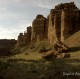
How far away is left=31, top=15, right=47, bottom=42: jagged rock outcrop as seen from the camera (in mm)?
89219

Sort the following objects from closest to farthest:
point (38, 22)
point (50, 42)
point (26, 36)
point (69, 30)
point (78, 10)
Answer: point (69, 30) < point (78, 10) < point (50, 42) < point (38, 22) < point (26, 36)

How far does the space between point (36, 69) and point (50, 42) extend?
54.1 metres

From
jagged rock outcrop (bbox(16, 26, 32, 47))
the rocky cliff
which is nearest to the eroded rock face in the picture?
the rocky cliff

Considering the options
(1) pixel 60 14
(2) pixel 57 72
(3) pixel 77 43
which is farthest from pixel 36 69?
(1) pixel 60 14

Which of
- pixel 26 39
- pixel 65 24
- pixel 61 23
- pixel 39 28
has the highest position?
pixel 39 28

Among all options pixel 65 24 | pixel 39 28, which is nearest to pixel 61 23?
pixel 65 24

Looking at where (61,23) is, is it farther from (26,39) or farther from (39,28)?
(26,39)

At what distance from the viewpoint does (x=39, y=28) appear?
92.0 m

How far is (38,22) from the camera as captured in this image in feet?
305

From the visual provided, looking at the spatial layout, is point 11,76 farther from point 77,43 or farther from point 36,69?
point 77,43

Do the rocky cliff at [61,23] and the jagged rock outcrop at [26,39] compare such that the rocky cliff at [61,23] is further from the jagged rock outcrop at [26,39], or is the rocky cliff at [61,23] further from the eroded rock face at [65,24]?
the jagged rock outcrop at [26,39]

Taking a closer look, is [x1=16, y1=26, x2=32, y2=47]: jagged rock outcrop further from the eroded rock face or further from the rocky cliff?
the eroded rock face

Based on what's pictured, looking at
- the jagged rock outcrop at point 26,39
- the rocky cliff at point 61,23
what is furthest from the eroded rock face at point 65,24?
the jagged rock outcrop at point 26,39

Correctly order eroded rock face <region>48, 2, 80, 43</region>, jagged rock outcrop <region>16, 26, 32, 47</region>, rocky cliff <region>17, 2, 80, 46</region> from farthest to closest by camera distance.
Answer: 1. jagged rock outcrop <region>16, 26, 32, 47</region>
2. rocky cliff <region>17, 2, 80, 46</region>
3. eroded rock face <region>48, 2, 80, 43</region>
